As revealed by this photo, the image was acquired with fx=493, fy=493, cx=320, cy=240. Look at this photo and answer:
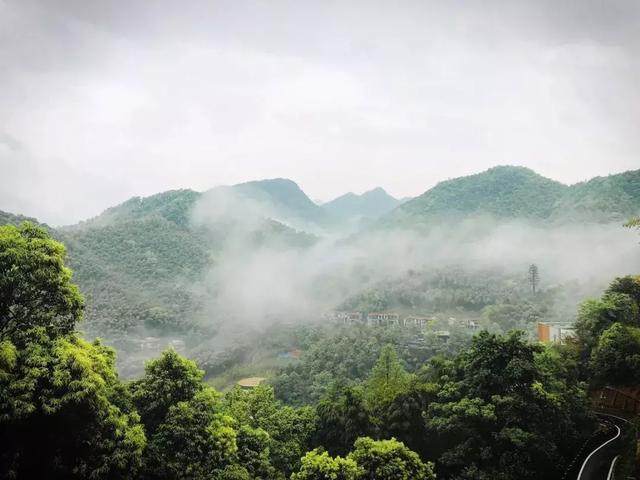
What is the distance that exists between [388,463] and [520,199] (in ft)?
461

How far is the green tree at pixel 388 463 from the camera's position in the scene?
55.1ft

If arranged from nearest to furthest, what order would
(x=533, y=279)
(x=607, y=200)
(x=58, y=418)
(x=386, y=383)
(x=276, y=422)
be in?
1. (x=58, y=418)
2. (x=276, y=422)
3. (x=386, y=383)
4. (x=533, y=279)
5. (x=607, y=200)

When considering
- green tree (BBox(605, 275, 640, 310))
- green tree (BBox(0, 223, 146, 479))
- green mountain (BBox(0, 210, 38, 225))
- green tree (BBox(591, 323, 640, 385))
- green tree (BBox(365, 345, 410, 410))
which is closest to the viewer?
green tree (BBox(0, 223, 146, 479))

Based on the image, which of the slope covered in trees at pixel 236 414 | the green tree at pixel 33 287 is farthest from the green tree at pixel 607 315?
the green tree at pixel 33 287

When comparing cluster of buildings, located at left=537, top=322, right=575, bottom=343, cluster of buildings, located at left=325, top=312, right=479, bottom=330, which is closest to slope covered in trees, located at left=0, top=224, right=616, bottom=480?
cluster of buildings, located at left=537, top=322, right=575, bottom=343

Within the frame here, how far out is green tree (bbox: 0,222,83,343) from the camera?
12883 mm

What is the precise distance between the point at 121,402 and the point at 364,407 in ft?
35.8

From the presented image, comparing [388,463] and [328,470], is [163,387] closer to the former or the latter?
[328,470]

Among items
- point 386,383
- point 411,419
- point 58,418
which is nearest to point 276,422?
point 411,419

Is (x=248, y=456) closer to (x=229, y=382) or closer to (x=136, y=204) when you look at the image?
(x=229, y=382)

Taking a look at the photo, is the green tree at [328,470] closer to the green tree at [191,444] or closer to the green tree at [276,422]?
the green tree at [191,444]

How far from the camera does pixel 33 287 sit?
13.2m

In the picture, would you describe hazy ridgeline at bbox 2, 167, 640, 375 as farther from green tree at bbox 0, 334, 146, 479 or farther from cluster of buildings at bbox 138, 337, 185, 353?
green tree at bbox 0, 334, 146, 479

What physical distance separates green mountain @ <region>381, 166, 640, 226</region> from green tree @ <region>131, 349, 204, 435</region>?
107377 millimetres
